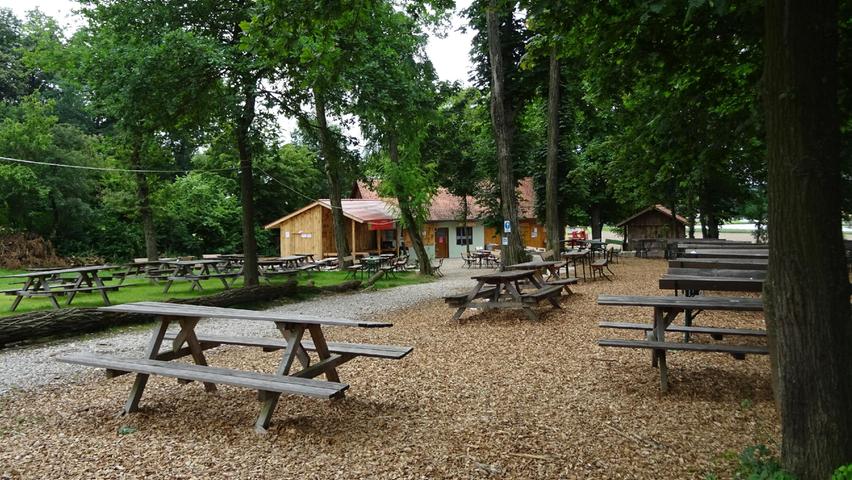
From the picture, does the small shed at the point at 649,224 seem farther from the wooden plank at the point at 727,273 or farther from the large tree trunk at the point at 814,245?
the large tree trunk at the point at 814,245

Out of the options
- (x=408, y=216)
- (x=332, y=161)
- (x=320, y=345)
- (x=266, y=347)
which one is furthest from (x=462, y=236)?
(x=320, y=345)

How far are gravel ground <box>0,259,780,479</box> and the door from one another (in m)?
30.4

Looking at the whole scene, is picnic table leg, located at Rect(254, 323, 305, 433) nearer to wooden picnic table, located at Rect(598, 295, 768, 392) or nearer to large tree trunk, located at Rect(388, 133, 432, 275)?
wooden picnic table, located at Rect(598, 295, 768, 392)

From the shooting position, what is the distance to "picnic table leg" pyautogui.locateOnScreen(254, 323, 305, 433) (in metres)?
4.11

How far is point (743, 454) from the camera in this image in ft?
10.5

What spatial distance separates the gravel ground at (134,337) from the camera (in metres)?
6.58

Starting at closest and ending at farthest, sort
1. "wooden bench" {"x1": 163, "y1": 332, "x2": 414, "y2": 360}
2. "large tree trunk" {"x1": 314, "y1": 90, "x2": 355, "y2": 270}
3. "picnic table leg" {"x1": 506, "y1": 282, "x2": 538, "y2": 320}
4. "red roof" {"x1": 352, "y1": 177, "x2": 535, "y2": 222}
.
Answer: "wooden bench" {"x1": 163, "y1": 332, "x2": 414, "y2": 360} < "picnic table leg" {"x1": 506, "y1": 282, "x2": 538, "y2": 320} < "large tree trunk" {"x1": 314, "y1": 90, "x2": 355, "y2": 270} < "red roof" {"x1": 352, "y1": 177, "x2": 535, "y2": 222}

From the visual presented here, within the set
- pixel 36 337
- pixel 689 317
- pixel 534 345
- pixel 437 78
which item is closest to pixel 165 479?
pixel 534 345

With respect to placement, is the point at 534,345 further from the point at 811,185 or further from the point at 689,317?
the point at 811,185

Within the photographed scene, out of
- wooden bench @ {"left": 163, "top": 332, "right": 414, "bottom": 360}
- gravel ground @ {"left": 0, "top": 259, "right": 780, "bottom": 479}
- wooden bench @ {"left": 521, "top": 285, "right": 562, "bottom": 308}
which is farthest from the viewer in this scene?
Answer: wooden bench @ {"left": 521, "top": 285, "right": 562, "bottom": 308}

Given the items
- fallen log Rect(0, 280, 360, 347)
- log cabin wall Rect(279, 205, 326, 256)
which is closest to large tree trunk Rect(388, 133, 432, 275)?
fallen log Rect(0, 280, 360, 347)

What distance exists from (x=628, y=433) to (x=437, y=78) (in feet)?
61.1

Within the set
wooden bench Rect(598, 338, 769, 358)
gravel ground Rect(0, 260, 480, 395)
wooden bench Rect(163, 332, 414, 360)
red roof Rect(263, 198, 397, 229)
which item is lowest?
gravel ground Rect(0, 260, 480, 395)

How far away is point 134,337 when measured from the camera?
29.9 ft
